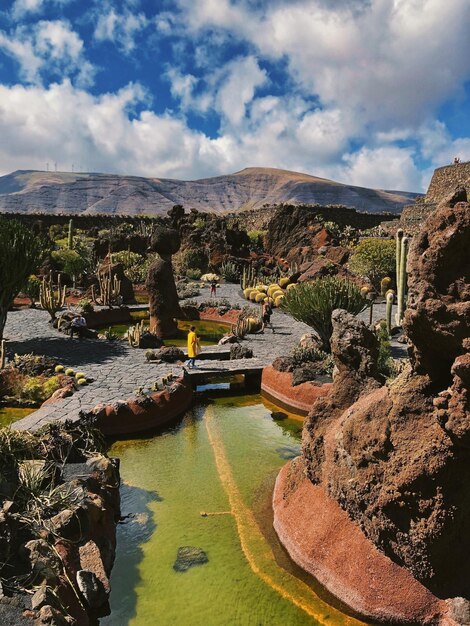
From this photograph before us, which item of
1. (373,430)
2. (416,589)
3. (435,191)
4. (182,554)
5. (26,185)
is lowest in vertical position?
(182,554)

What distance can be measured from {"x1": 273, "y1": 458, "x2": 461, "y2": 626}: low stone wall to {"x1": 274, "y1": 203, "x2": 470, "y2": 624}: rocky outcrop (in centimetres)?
4

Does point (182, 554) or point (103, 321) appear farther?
point (103, 321)

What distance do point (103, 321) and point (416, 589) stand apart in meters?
15.7

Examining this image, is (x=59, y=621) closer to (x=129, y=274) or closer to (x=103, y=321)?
(x=103, y=321)

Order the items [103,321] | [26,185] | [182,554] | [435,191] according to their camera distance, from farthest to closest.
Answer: [26,185]
[435,191]
[103,321]
[182,554]

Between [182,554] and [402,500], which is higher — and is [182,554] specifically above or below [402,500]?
below

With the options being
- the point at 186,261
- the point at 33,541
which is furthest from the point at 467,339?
the point at 186,261

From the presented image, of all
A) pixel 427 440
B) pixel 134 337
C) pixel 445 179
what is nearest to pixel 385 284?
pixel 134 337

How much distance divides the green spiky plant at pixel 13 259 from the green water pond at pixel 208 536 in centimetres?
610

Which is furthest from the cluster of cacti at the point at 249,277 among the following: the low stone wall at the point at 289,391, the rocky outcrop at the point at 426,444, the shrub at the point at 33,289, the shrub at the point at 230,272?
the rocky outcrop at the point at 426,444

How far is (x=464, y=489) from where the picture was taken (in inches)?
164

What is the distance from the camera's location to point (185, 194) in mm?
141500

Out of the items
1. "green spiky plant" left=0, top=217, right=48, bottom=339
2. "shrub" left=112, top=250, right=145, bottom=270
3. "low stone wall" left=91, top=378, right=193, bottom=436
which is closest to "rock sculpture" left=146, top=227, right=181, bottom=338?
"green spiky plant" left=0, top=217, right=48, bottom=339

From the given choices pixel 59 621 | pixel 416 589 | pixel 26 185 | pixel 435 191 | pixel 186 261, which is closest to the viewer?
pixel 59 621
